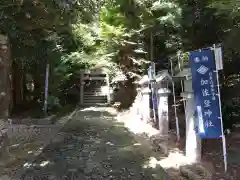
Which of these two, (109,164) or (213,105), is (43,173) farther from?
(213,105)

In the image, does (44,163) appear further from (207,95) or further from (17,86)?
(17,86)

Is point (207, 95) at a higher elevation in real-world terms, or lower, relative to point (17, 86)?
lower

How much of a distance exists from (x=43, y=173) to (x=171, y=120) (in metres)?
5.56

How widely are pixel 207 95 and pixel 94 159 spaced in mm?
2810

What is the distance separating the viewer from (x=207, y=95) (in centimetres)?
583

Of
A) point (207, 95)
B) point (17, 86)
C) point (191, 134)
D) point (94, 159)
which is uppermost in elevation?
point (17, 86)

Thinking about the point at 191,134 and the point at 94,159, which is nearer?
the point at 191,134

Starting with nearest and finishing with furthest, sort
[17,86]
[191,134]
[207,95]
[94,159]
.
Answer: [207,95], [191,134], [94,159], [17,86]

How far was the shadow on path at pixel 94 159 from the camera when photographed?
19.7 feet

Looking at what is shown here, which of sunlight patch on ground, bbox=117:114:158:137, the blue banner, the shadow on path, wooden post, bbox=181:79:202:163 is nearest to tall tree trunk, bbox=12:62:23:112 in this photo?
sunlight patch on ground, bbox=117:114:158:137

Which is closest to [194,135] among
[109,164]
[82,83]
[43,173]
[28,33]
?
[109,164]

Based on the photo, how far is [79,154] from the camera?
7594mm

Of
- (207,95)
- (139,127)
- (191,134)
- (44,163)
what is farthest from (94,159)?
(139,127)

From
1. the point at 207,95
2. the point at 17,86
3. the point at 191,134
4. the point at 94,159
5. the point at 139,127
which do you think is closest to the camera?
the point at 207,95
